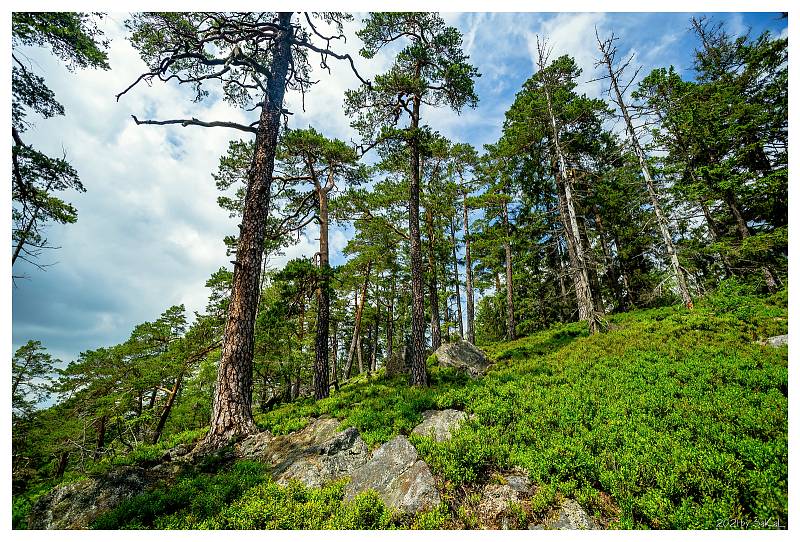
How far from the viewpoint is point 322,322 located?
11586 millimetres

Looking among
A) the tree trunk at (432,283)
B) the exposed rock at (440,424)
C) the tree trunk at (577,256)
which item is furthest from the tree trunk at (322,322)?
the tree trunk at (577,256)

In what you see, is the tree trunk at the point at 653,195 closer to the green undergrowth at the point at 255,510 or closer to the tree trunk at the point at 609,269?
the tree trunk at the point at 609,269

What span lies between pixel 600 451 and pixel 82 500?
7.66m

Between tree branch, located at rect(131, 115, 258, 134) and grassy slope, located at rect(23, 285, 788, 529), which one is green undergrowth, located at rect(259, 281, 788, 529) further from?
tree branch, located at rect(131, 115, 258, 134)

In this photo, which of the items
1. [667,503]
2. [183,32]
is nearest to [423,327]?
[667,503]

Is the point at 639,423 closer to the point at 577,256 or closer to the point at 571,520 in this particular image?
the point at 571,520

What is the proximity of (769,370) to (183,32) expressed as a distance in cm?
1456

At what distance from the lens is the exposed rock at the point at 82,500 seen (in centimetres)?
401

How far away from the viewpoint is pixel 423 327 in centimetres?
980

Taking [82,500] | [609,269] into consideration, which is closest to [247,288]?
[82,500]

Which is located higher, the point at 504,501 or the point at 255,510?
the point at 255,510

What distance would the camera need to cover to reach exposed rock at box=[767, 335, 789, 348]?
7117 millimetres

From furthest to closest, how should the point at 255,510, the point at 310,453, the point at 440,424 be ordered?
1. the point at 440,424
2. the point at 310,453
3. the point at 255,510

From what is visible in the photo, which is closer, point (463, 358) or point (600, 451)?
point (600, 451)
